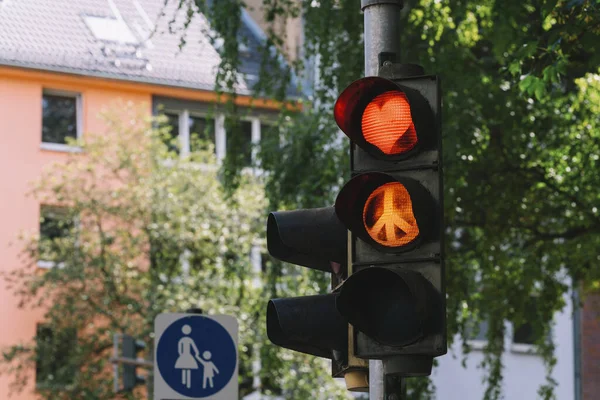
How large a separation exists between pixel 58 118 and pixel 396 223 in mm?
33724

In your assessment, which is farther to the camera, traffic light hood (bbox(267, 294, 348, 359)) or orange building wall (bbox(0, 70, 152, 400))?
orange building wall (bbox(0, 70, 152, 400))

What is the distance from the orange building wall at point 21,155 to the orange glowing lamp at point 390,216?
30.1m

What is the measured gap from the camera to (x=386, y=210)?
5.13 m

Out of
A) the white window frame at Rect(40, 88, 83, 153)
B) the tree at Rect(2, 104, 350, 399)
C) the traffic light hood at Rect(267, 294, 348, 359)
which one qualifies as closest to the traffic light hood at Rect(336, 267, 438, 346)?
the traffic light hood at Rect(267, 294, 348, 359)

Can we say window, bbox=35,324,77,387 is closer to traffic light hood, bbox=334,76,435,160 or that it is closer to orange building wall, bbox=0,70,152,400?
orange building wall, bbox=0,70,152,400

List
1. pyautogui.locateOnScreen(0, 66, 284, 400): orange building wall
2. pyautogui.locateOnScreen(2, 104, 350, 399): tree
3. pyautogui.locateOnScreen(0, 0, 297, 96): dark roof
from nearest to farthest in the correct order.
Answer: pyautogui.locateOnScreen(2, 104, 350, 399): tree < pyautogui.locateOnScreen(0, 66, 284, 400): orange building wall < pyautogui.locateOnScreen(0, 0, 297, 96): dark roof

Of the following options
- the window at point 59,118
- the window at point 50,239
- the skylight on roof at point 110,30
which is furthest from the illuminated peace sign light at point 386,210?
the skylight on roof at point 110,30

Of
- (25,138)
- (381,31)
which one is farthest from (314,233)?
(25,138)

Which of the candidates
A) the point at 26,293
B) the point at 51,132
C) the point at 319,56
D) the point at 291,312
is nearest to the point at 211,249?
the point at 26,293

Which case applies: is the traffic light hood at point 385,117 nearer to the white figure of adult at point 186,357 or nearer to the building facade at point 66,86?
the white figure of adult at point 186,357

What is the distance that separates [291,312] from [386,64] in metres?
0.97

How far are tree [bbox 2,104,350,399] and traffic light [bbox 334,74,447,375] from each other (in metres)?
24.3

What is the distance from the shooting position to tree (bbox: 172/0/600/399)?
13.6 metres

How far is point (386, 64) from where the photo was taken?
5367mm
